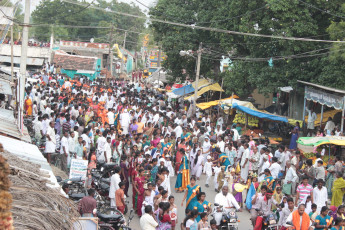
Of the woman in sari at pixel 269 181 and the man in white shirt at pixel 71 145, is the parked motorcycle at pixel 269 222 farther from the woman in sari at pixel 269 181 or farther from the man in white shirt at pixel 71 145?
the man in white shirt at pixel 71 145

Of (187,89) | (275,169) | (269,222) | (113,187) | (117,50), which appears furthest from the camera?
(117,50)

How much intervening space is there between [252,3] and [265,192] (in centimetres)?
1370

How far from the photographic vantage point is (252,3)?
23.4 metres

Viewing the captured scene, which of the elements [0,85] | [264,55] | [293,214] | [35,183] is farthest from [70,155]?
[264,55]

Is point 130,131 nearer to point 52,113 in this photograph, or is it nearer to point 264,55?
point 52,113

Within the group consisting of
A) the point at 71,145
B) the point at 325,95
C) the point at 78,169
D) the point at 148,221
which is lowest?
the point at 148,221

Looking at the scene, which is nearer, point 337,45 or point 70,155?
point 70,155

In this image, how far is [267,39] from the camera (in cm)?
2361

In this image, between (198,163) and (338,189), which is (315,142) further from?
(198,163)

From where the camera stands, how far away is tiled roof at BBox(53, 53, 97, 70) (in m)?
46.5

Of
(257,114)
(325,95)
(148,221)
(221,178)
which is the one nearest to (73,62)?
(257,114)

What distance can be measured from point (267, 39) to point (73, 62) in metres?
27.2

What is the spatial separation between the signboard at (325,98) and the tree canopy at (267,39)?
2.31 feet

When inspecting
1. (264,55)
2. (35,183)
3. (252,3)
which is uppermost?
(252,3)
